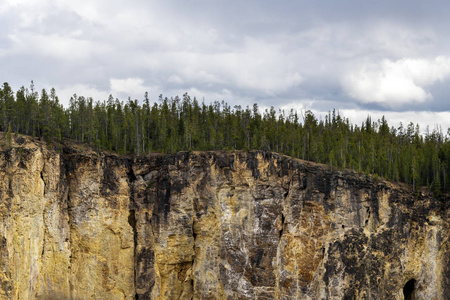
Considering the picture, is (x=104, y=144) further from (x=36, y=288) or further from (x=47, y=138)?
(x=36, y=288)

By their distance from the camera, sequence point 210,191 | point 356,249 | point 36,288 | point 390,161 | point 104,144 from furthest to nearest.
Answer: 1. point 390,161
2. point 104,144
3. point 210,191
4. point 356,249
5. point 36,288

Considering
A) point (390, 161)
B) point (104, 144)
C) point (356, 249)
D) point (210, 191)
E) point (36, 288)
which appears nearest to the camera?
point (36, 288)

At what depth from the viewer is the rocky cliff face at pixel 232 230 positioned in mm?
46562

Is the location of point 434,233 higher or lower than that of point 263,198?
lower

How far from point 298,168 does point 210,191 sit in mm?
12435

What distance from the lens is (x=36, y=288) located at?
43438 mm

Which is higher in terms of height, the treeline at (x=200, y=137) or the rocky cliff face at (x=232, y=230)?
the treeline at (x=200, y=137)

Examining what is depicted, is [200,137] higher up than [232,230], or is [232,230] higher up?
[200,137]

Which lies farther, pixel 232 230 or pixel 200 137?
pixel 200 137

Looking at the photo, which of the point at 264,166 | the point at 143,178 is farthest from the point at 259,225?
the point at 143,178

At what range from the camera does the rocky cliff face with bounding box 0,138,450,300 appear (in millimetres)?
46562

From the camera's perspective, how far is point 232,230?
48719mm

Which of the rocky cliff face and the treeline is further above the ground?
the treeline

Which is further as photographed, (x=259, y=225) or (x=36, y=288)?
(x=259, y=225)
